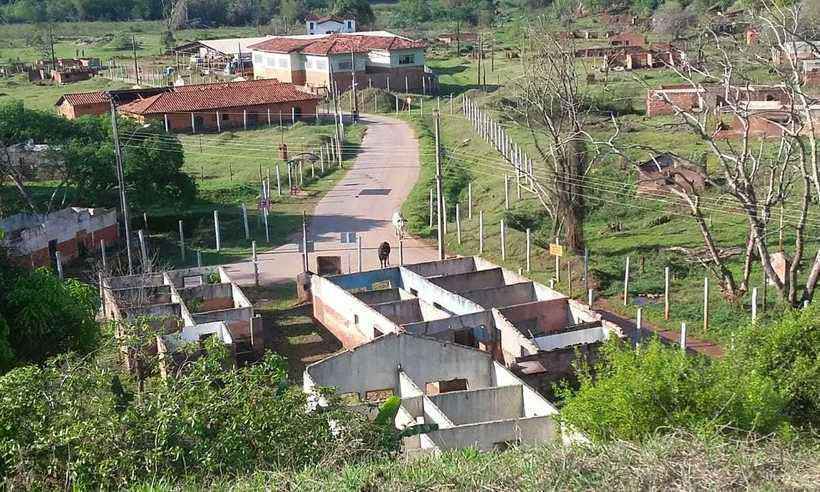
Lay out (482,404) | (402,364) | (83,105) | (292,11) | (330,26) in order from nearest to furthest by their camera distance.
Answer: (482,404) < (402,364) < (83,105) < (330,26) < (292,11)

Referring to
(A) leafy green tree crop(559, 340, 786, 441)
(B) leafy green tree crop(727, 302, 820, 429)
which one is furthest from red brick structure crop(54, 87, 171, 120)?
(A) leafy green tree crop(559, 340, 786, 441)

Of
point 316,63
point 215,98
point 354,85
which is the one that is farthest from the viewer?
point 316,63

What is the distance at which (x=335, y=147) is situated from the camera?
147ft

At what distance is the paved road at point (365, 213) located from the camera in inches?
1142

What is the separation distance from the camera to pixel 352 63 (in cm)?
5928

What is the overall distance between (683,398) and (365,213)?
862 inches

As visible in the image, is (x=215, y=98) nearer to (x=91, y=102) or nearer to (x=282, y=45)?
(x=91, y=102)

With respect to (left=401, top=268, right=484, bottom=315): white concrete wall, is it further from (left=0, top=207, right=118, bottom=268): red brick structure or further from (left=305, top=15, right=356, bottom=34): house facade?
(left=305, top=15, right=356, bottom=34): house facade

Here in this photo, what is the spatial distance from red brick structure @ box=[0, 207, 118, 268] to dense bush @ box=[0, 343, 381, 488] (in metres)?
14.8

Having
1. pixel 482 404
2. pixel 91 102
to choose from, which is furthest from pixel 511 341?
pixel 91 102

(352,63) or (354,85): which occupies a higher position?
(352,63)

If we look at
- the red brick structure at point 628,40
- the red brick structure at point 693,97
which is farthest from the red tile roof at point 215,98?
the red brick structure at point 628,40

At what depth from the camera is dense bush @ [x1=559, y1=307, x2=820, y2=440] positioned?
13.3 meters

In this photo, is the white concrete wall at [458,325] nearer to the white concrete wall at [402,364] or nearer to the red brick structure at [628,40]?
the white concrete wall at [402,364]
